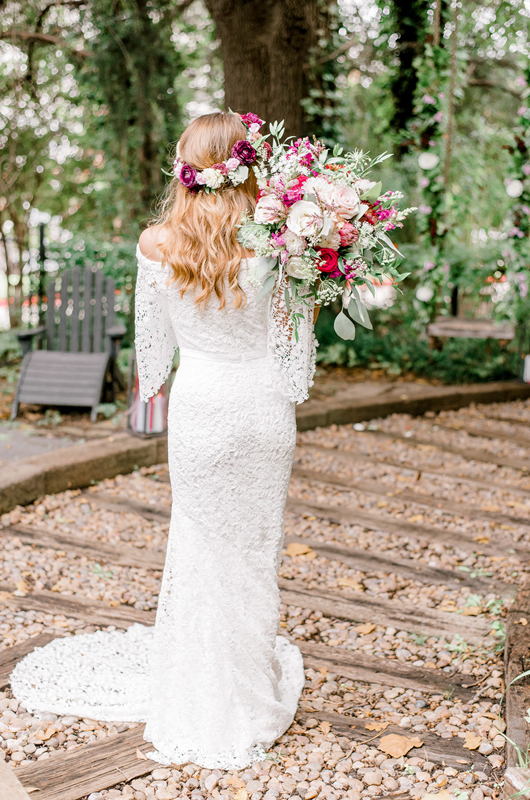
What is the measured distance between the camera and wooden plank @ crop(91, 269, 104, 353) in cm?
638

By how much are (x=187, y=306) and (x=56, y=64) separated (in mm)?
7525

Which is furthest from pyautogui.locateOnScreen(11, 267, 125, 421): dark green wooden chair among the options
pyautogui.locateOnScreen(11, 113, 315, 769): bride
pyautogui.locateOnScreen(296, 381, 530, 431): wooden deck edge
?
pyautogui.locateOnScreen(11, 113, 315, 769): bride

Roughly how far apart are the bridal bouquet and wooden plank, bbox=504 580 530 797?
4.21ft

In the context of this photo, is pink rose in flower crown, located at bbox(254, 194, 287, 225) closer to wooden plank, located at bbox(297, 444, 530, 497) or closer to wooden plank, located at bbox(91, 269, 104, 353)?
wooden plank, located at bbox(297, 444, 530, 497)

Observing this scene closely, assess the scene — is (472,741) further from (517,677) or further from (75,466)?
(75,466)

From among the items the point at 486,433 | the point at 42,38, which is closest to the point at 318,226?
the point at 486,433

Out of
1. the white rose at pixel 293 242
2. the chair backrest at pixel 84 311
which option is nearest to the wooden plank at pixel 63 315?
the chair backrest at pixel 84 311

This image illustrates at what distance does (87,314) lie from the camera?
6410mm

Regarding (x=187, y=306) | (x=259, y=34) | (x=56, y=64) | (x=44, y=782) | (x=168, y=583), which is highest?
(x=56, y=64)

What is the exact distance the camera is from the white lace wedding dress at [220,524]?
228 centimetres

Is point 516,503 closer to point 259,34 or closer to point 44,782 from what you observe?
point 44,782

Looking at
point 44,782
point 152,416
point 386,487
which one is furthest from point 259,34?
point 44,782

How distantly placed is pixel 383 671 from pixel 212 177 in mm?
1931

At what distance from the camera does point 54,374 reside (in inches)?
239
